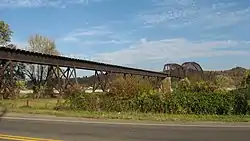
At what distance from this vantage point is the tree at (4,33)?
73062 millimetres

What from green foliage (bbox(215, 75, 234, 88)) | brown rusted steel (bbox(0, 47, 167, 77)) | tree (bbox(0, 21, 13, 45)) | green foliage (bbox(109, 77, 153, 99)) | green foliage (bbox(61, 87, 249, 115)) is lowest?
green foliage (bbox(61, 87, 249, 115))

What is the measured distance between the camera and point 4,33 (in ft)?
243

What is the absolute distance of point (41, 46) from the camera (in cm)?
8506

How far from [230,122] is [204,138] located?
716 centimetres

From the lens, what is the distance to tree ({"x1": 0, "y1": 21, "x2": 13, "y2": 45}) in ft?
240

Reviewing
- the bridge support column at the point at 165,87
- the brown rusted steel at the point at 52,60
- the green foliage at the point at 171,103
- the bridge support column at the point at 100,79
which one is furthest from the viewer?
the bridge support column at the point at 100,79

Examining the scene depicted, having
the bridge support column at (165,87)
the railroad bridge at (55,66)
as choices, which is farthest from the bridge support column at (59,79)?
the bridge support column at (165,87)

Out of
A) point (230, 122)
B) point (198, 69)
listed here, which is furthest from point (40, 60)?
point (198, 69)

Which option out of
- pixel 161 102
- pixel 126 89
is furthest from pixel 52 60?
pixel 161 102

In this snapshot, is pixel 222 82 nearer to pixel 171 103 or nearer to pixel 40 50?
pixel 171 103

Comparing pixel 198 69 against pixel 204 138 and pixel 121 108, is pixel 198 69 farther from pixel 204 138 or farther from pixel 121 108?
pixel 204 138

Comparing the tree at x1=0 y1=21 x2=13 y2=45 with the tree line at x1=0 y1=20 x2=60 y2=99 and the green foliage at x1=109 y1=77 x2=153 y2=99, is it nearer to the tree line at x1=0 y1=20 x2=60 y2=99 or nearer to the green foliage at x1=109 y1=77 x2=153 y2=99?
the tree line at x1=0 y1=20 x2=60 y2=99

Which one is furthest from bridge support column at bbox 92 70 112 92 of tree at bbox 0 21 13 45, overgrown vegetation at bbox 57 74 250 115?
overgrown vegetation at bbox 57 74 250 115

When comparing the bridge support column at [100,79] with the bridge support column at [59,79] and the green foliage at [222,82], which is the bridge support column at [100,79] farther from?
the green foliage at [222,82]
